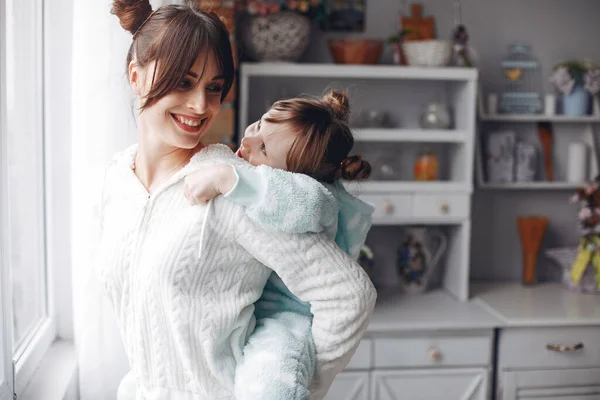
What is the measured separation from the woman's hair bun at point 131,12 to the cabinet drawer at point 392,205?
5.99 ft

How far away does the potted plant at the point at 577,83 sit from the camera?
10.2 feet

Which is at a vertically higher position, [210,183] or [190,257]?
[210,183]

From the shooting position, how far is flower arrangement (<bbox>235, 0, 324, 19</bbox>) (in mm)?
2635

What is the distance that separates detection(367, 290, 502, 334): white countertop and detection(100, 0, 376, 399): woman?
5.06 ft

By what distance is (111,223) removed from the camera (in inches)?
42.6

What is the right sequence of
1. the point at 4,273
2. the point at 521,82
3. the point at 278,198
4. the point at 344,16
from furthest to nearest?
the point at 521,82, the point at 344,16, the point at 4,273, the point at 278,198

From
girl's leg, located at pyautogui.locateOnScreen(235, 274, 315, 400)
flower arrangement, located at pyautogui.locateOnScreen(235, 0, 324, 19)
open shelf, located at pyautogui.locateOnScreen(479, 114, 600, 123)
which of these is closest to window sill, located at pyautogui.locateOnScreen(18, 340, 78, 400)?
girl's leg, located at pyautogui.locateOnScreen(235, 274, 315, 400)

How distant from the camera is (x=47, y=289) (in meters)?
1.91

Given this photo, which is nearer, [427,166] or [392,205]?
[392,205]

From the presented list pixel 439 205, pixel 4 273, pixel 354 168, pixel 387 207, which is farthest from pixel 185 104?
pixel 439 205

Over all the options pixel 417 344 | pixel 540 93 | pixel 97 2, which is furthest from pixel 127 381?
pixel 540 93

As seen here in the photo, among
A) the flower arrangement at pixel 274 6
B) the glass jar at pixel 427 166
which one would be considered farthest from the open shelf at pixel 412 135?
the flower arrangement at pixel 274 6

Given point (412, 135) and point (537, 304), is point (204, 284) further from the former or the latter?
point (537, 304)

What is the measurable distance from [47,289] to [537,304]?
191 cm
